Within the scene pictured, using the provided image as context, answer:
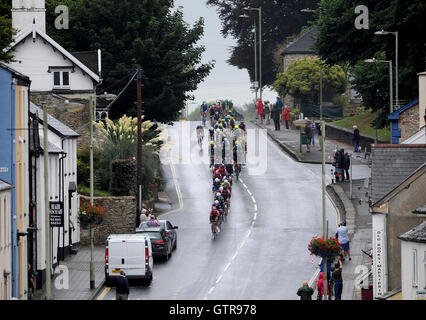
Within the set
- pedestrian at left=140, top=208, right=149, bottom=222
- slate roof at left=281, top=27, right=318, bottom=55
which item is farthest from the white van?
slate roof at left=281, top=27, right=318, bottom=55

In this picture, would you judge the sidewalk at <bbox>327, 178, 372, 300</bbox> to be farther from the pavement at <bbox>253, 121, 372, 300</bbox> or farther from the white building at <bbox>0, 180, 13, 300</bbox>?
the white building at <bbox>0, 180, 13, 300</bbox>

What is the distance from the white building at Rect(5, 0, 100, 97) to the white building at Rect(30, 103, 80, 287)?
16.5m

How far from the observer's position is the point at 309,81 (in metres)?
102

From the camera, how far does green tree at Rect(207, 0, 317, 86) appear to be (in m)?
119

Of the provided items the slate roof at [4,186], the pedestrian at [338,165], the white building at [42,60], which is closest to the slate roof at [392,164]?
the slate roof at [4,186]

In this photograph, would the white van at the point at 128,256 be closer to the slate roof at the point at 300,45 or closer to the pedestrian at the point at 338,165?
the pedestrian at the point at 338,165

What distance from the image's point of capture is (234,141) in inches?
2948

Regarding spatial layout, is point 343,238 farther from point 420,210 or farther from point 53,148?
point 53,148

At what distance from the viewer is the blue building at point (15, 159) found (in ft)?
137

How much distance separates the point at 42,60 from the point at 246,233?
2342 centimetres

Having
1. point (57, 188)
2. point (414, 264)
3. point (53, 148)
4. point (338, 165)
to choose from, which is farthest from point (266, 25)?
point (414, 264)

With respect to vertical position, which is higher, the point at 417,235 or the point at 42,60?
the point at 42,60

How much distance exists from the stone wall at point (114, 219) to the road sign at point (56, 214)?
10457mm

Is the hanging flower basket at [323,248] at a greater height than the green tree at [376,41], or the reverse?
the green tree at [376,41]
